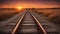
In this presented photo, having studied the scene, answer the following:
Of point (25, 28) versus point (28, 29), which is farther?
point (25, 28)

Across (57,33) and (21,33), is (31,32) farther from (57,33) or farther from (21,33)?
(57,33)

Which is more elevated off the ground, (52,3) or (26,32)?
(26,32)

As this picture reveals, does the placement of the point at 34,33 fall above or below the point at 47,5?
above

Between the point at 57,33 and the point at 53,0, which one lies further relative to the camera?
the point at 53,0

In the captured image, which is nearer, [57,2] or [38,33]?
[38,33]

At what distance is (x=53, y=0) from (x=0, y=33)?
7567cm

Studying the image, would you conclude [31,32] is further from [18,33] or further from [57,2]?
[57,2]

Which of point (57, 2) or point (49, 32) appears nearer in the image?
point (49, 32)

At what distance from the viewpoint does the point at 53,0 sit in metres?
80.6

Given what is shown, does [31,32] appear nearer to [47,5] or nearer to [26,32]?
[26,32]

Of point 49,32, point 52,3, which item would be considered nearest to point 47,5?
point 52,3

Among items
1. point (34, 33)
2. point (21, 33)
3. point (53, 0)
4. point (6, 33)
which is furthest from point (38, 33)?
point (53, 0)

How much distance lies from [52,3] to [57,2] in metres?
2.78

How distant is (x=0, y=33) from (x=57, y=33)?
2.30 metres
